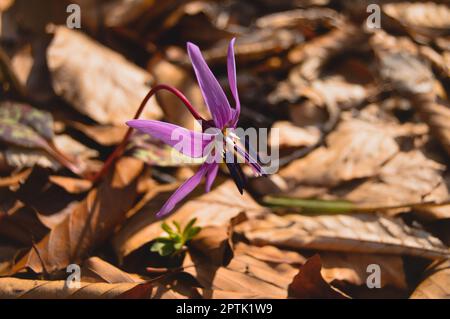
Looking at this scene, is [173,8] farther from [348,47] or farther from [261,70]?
[348,47]

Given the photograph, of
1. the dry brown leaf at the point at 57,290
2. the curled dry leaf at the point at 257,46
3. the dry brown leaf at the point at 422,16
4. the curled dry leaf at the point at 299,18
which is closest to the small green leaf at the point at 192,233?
the dry brown leaf at the point at 57,290

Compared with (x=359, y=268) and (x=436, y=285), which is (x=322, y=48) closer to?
(x=359, y=268)

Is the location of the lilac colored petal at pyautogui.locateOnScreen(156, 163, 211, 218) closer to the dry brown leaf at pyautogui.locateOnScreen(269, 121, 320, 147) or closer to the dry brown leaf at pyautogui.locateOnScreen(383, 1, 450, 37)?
the dry brown leaf at pyautogui.locateOnScreen(269, 121, 320, 147)

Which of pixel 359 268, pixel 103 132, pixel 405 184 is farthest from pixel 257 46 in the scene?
pixel 359 268

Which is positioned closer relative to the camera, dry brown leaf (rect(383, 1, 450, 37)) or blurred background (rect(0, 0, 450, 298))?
blurred background (rect(0, 0, 450, 298))

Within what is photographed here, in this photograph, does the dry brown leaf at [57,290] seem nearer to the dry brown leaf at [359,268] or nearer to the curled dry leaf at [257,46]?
the dry brown leaf at [359,268]

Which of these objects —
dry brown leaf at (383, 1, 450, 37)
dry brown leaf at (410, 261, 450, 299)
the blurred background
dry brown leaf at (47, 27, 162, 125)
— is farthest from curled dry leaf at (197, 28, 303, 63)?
dry brown leaf at (410, 261, 450, 299)

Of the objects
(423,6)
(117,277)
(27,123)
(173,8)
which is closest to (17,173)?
(27,123)
